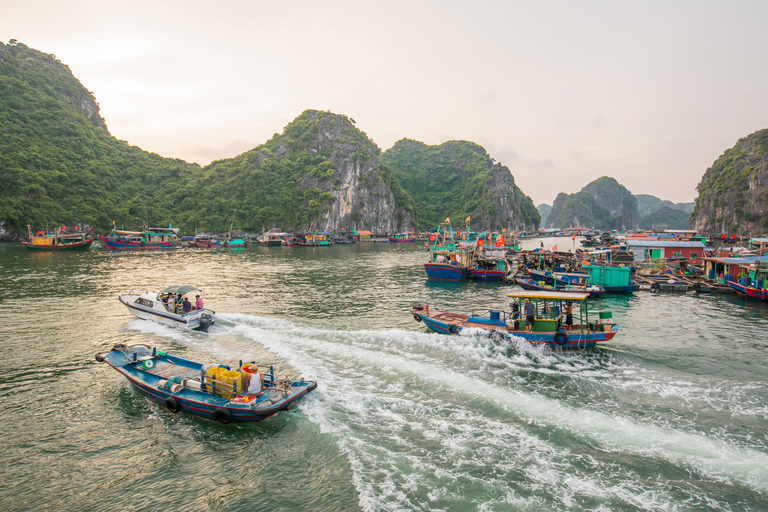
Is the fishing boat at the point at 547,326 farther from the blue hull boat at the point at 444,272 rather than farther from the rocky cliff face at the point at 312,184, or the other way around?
the rocky cliff face at the point at 312,184

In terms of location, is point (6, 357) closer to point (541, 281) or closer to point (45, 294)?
point (45, 294)

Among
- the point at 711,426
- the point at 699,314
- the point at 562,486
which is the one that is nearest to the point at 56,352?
the point at 562,486

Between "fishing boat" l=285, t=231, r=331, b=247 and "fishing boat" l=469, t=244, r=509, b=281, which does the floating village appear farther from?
"fishing boat" l=285, t=231, r=331, b=247

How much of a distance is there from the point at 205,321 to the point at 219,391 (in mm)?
11347

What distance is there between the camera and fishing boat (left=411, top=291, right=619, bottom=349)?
18.5 m

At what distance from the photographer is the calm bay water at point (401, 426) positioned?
8.89 meters

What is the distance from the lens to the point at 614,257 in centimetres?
5059

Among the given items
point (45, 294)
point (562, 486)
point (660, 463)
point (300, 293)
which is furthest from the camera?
point (300, 293)

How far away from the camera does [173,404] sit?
1209 cm

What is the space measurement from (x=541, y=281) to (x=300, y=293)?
24.1 m

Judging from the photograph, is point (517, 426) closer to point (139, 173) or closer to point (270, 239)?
point (270, 239)

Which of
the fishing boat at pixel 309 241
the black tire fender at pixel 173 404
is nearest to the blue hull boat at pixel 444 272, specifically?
the black tire fender at pixel 173 404

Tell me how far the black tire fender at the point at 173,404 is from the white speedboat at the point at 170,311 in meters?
10.5

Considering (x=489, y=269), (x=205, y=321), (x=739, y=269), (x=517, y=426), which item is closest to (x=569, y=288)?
(x=489, y=269)
